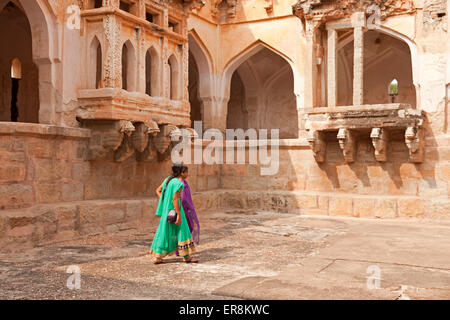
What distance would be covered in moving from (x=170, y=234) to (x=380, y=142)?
5236 millimetres

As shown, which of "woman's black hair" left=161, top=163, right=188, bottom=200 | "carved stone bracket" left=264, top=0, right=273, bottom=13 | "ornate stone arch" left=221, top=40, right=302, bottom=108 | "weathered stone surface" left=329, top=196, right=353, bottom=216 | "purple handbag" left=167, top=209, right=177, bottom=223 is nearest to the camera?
"purple handbag" left=167, top=209, right=177, bottom=223

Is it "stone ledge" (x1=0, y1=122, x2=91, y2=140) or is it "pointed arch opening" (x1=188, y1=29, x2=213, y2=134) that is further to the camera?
"pointed arch opening" (x1=188, y1=29, x2=213, y2=134)

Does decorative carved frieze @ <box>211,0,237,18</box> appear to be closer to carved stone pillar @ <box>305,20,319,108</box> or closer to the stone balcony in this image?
carved stone pillar @ <box>305,20,319,108</box>

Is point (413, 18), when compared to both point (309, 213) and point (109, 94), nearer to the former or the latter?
point (309, 213)

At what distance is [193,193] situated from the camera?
1024 centimetres

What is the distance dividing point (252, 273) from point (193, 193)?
535 centimetres

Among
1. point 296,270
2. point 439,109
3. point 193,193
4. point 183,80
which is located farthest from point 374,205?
point 296,270

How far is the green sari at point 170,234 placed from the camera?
17.9 feet

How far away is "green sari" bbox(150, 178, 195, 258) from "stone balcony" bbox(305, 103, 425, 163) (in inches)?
192

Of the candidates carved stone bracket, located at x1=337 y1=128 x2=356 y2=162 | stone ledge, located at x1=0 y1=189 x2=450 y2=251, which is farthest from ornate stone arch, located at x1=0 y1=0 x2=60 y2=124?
carved stone bracket, located at x1=337 y1=128 x2=356 y2=162

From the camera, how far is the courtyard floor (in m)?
4.16

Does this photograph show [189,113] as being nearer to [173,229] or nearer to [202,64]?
[202,64]

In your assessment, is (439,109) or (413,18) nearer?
(439,109)
